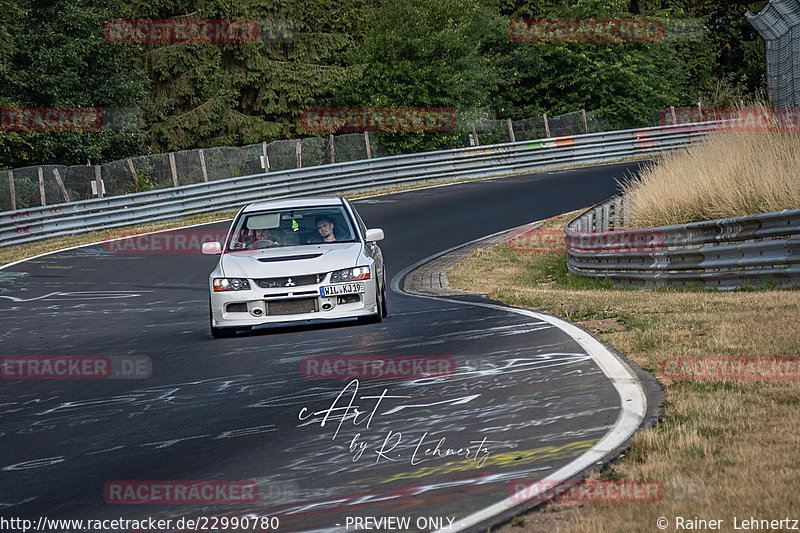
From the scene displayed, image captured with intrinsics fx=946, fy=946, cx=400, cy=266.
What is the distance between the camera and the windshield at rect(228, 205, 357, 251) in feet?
38.0

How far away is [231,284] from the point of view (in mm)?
10586

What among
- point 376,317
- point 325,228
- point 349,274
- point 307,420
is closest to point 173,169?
point 325,228

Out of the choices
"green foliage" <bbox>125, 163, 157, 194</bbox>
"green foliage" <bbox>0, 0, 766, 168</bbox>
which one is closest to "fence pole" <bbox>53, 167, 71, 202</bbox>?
"green foliage" <bbox>125, 163, 157, 194</bbox>

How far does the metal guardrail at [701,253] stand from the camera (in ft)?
37.7

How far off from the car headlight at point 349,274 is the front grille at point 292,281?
145mm

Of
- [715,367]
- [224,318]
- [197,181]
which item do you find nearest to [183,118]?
[197,181]

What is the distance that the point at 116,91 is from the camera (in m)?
38.6

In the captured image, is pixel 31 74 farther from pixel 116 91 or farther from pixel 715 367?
pixel 715 367

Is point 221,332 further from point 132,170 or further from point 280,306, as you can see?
point 132,170

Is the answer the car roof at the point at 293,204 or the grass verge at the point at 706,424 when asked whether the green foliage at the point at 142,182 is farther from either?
the grass verge at the point at 706,424

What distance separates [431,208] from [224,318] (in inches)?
683

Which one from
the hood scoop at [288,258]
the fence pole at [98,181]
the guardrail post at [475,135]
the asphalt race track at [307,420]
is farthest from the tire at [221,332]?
the guardrail post at [475,135]

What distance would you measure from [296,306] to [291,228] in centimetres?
160

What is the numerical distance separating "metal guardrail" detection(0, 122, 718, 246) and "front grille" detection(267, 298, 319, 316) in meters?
18.1
